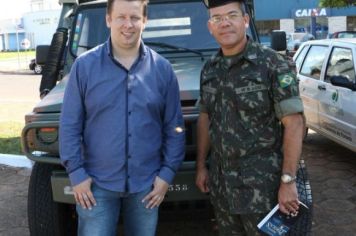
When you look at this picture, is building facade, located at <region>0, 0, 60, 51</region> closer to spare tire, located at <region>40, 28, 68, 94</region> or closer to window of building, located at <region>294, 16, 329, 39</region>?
window of building, located at <region>294, 16, 329, 39</region>

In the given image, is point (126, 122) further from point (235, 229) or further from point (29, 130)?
point (29, 130)

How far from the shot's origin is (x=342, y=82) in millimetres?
5594

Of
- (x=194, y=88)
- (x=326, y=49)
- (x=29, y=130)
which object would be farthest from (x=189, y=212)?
(x=326, y=49)

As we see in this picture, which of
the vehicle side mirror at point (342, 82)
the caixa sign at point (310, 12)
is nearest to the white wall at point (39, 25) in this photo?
the caixa sign at point (310, 12)

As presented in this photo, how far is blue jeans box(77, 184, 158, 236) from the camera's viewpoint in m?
2.38

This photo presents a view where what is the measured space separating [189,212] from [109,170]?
1.26 m

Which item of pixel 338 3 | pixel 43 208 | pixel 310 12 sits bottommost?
pixel 43 208

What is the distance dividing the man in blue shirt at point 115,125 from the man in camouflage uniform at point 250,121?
0.98 ft

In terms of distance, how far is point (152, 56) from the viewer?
247 cm

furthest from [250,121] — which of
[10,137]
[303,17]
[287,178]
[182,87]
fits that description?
[303,17]

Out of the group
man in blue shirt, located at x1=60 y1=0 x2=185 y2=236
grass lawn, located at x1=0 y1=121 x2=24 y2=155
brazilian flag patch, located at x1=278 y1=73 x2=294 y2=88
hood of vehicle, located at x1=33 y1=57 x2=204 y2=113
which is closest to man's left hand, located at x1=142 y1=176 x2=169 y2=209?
man in blue shirt, located at x1=60 y1=0 x2=185 y2=236

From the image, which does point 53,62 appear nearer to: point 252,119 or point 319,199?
point 252,119

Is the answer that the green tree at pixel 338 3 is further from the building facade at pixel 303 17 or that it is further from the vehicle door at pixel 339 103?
the building facade at pixel 303 17

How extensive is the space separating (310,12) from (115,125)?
116 ft
